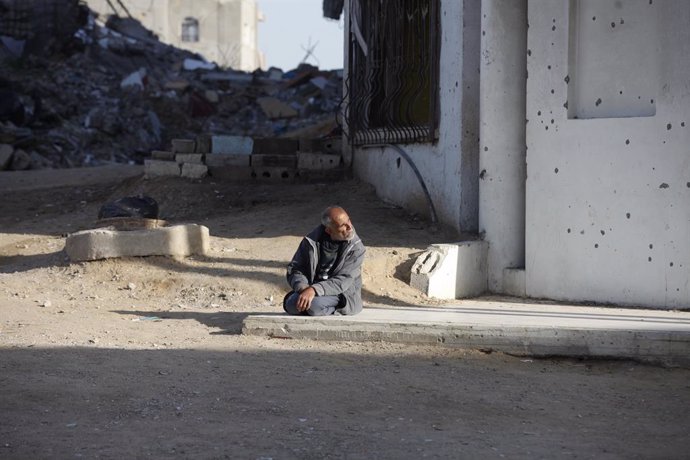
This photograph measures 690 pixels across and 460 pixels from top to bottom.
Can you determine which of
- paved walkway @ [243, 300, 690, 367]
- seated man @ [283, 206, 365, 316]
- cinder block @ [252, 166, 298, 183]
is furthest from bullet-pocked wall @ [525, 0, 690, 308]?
cinder block @ [252, 166, 298, 183]

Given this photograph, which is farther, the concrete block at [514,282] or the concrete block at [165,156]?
the concrete block at [165,156]

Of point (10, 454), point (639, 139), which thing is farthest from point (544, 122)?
point (10, 454)

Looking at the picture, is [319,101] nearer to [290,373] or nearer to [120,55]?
[120,55]

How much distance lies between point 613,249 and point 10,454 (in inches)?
220

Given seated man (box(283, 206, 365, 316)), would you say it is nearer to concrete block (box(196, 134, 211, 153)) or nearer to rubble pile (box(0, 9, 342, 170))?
concrete block (box(196, 134, 211, 153))

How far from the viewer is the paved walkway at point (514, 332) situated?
6488mm

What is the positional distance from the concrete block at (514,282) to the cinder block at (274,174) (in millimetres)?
4052

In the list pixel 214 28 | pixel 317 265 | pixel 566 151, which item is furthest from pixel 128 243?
pixel 214 28

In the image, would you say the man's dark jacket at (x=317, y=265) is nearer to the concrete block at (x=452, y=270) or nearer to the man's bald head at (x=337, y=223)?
the man's bald head at (x=337, y=223)

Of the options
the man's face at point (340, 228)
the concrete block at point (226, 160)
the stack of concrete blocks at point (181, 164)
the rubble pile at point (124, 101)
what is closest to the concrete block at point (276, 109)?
the rubble pile at point (124, 101)

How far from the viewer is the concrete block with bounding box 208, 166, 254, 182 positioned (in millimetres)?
12320

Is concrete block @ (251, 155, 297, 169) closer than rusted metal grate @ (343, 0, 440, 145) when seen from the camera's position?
No

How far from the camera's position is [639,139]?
8.14 meters

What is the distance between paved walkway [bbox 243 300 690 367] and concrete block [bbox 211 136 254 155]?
583 cm
